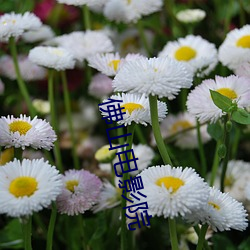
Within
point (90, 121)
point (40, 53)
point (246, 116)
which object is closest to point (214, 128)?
point (246, 116)

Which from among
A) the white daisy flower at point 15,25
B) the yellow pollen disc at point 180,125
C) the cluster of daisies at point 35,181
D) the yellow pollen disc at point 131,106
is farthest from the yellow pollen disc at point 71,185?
the yellow pollen disc at point 180,125

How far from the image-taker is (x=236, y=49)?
80 centimetres

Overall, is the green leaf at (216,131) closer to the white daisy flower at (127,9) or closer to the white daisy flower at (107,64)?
the white daisy flower at (107,64)

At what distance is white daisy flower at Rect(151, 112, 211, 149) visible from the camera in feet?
3.13

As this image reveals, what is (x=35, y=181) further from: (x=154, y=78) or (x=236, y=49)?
(x=236, y=49)

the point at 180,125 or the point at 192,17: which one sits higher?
the point at 192,17

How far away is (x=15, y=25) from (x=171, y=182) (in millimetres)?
386

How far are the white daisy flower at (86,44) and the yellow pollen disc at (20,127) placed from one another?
258 millimetres

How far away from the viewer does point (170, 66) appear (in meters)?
0.56

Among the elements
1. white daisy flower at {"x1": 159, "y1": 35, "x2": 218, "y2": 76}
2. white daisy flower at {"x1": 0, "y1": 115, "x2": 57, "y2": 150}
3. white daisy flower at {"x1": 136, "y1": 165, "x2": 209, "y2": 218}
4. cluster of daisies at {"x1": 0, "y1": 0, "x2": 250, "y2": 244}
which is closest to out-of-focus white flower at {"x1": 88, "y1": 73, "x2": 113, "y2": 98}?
cluster of daisies at {"x1": 0, "y1": 0, "x2": 250, "y2": 244}

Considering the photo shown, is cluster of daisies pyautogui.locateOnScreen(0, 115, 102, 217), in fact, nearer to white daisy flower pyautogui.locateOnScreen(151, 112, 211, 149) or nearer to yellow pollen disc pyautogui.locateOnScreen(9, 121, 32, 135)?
yellow pollen disc pyautogui.locateOnScreen(9, 121, 32, 135)

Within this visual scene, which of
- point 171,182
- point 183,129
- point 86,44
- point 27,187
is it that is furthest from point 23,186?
point 183,129

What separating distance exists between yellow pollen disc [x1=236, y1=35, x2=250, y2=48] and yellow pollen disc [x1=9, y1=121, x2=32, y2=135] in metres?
0.34

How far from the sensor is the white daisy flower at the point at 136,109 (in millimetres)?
592
